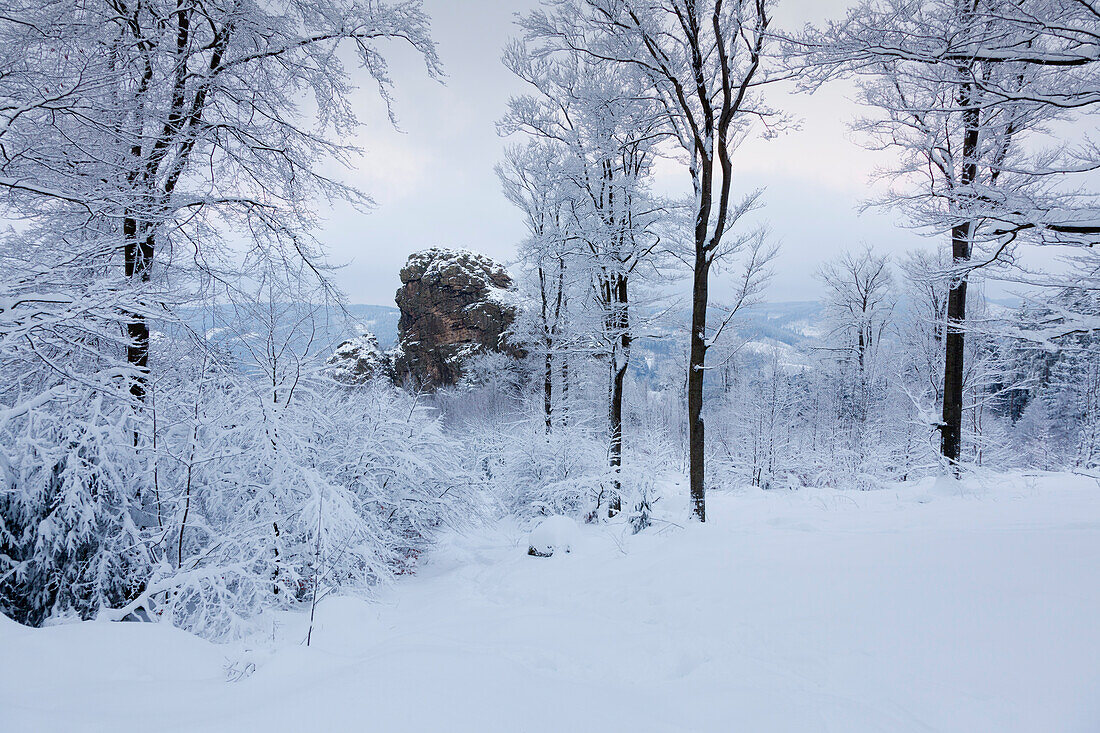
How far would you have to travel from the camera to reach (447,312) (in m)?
33.8

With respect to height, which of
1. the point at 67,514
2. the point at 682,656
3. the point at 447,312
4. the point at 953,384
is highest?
the point at 447,312

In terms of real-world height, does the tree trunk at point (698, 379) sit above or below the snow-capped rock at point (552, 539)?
above

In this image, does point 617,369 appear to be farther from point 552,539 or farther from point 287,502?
point 287,502

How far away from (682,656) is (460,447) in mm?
6173

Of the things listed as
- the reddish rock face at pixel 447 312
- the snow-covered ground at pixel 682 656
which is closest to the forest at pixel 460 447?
the snow-covered ground at pixel 682 656

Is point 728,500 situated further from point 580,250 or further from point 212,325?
point 212,325

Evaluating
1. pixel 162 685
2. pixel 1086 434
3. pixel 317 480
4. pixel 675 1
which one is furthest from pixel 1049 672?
pixel 1086 434

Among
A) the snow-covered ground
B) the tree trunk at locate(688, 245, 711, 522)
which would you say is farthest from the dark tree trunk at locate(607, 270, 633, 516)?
the snow-covered ground

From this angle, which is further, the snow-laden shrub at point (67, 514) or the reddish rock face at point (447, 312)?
the reddish rock face at point (447, 312)

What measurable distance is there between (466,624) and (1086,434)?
2428cm

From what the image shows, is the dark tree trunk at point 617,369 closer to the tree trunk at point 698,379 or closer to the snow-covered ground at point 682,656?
the tree trunk at point 698,379

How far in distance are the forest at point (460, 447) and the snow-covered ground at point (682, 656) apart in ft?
0.07

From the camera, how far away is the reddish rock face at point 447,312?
110ft

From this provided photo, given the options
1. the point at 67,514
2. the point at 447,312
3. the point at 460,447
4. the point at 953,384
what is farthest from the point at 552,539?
the point at 447,312
